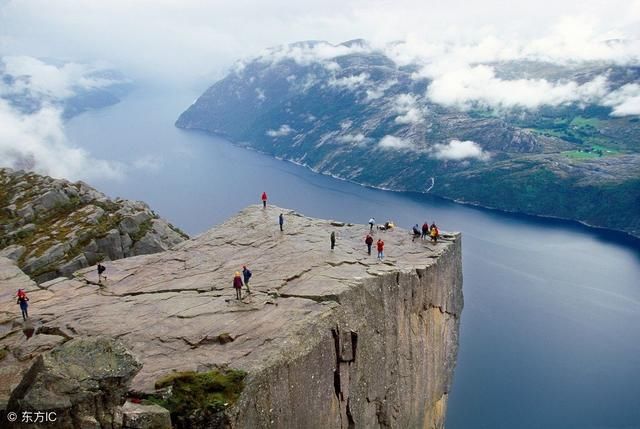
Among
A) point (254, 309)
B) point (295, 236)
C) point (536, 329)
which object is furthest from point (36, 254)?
point (536, 329)

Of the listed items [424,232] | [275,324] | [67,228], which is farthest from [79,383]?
[67,228]

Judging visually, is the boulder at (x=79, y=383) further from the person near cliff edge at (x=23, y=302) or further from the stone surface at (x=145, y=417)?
the person near cliff edge at (x=23, y=302)

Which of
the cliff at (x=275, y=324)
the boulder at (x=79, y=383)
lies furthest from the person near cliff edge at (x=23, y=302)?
the boulder at (x=79, y=383)

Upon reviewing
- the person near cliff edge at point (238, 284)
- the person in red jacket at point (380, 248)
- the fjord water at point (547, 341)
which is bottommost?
the fjord water at point (547, 341)

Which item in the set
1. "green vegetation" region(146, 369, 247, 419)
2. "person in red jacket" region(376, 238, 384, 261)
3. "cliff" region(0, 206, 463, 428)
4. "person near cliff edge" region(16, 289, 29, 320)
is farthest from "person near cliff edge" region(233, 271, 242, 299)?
"person near cliff edge" region(16, 289, 29, 320)

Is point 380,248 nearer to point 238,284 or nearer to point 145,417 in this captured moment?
point 238,284

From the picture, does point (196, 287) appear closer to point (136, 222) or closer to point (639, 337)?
point (136, 222)

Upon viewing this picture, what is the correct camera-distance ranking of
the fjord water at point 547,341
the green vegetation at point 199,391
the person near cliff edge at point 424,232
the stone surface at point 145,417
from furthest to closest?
the fjord water at point 547,341
the person near cliff edge at point 424,232
the green vegetation at point 199,391
the stone surface at point 145,417
